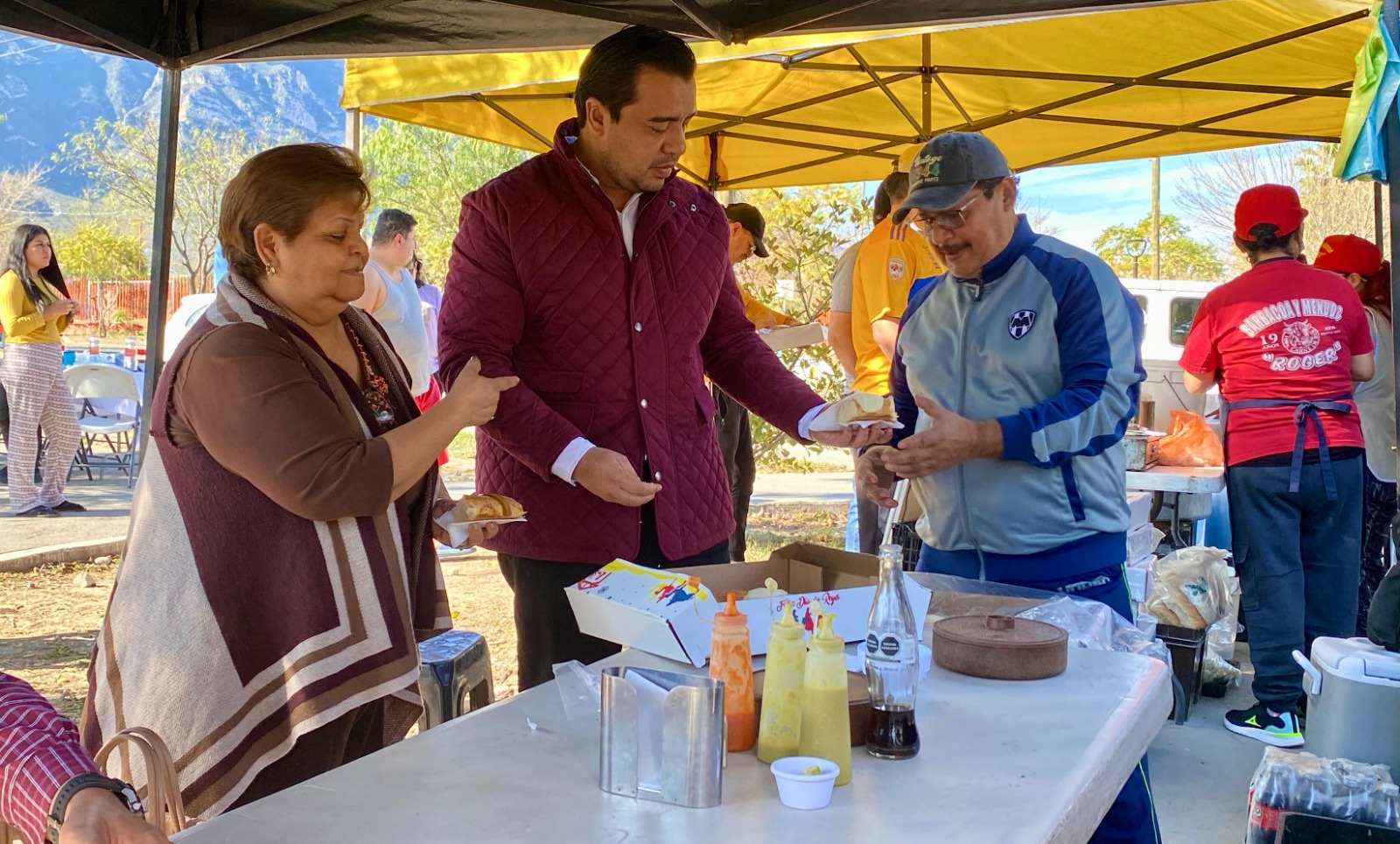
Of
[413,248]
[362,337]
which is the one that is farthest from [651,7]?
[413,248]

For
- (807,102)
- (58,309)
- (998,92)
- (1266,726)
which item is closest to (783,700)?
(1266,726)

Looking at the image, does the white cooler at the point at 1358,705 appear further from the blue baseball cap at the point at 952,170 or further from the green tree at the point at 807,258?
the green tree at the point at 807,258

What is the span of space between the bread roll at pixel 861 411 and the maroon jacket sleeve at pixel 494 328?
0.56 meters

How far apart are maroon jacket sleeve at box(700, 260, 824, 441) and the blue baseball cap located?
454 mm

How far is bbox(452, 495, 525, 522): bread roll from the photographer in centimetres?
214

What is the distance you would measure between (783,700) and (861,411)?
1.06m

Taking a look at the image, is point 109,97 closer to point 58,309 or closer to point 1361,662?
point 58,309

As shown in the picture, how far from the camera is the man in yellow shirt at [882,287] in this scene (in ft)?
14.9

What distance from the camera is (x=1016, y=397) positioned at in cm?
241

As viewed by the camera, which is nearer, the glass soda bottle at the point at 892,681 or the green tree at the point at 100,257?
the glass soda bottle at the point at 892,681

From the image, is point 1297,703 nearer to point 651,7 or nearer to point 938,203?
point 938,203

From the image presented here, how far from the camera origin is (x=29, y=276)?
309 inches

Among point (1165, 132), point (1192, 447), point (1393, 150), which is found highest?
point (1165, 132)

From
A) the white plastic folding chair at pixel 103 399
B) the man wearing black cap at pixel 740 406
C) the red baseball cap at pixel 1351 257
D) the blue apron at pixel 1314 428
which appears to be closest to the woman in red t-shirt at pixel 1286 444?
the blue apron at pixel 1314 428
